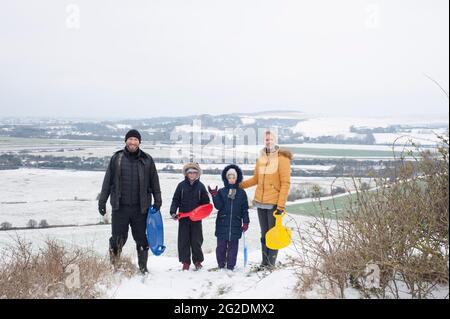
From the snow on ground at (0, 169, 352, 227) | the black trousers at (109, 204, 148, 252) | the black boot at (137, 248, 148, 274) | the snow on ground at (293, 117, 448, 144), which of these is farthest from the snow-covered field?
the snow on ground at (293, 117, 448, 144)

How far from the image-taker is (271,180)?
194 inches

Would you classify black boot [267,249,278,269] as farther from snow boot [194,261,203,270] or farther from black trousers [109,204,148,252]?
black trousers [109,204,148,252]

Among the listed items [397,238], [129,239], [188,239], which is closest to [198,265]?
[188,239]

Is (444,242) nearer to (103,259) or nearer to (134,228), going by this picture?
(134,228)

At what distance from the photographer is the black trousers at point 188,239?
17.4 ft

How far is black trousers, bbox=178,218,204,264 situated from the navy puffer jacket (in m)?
0.29

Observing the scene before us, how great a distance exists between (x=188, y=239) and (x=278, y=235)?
1.23m

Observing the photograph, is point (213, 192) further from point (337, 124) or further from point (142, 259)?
point (337, 124)

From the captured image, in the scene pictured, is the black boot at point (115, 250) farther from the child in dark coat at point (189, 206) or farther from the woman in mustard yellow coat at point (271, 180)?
the woman in mustard yellow coat at point (271, 180)

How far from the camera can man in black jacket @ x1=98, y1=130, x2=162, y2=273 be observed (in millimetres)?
4812

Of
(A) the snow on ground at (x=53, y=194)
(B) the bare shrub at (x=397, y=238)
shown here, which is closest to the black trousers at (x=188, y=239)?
(B) the bare shrub at (x=397, y=238)

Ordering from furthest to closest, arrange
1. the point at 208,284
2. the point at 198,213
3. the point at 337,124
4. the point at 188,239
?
the point at 337,124 < the point at 188,239 < the point at 198,213 < the point at 208,284

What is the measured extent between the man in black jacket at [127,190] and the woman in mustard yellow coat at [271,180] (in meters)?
1.38

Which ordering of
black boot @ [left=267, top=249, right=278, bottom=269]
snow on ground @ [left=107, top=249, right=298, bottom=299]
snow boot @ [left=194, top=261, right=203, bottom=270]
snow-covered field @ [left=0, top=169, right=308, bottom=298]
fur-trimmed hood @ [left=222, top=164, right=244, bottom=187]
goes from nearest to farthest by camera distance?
snow on ground @ [left=107, top=249, right=298, bottom=299] → snow-covered field @ [left=0, top=169, right=308, bottom=298] → black boot @ [left=267, top=249, right=278, bottom=269] → fur-trimmed hood @ [left=222, top=164, right=244, bottom=187] → snow boot @ [left=194, top=261, right=203, bottom=270]
